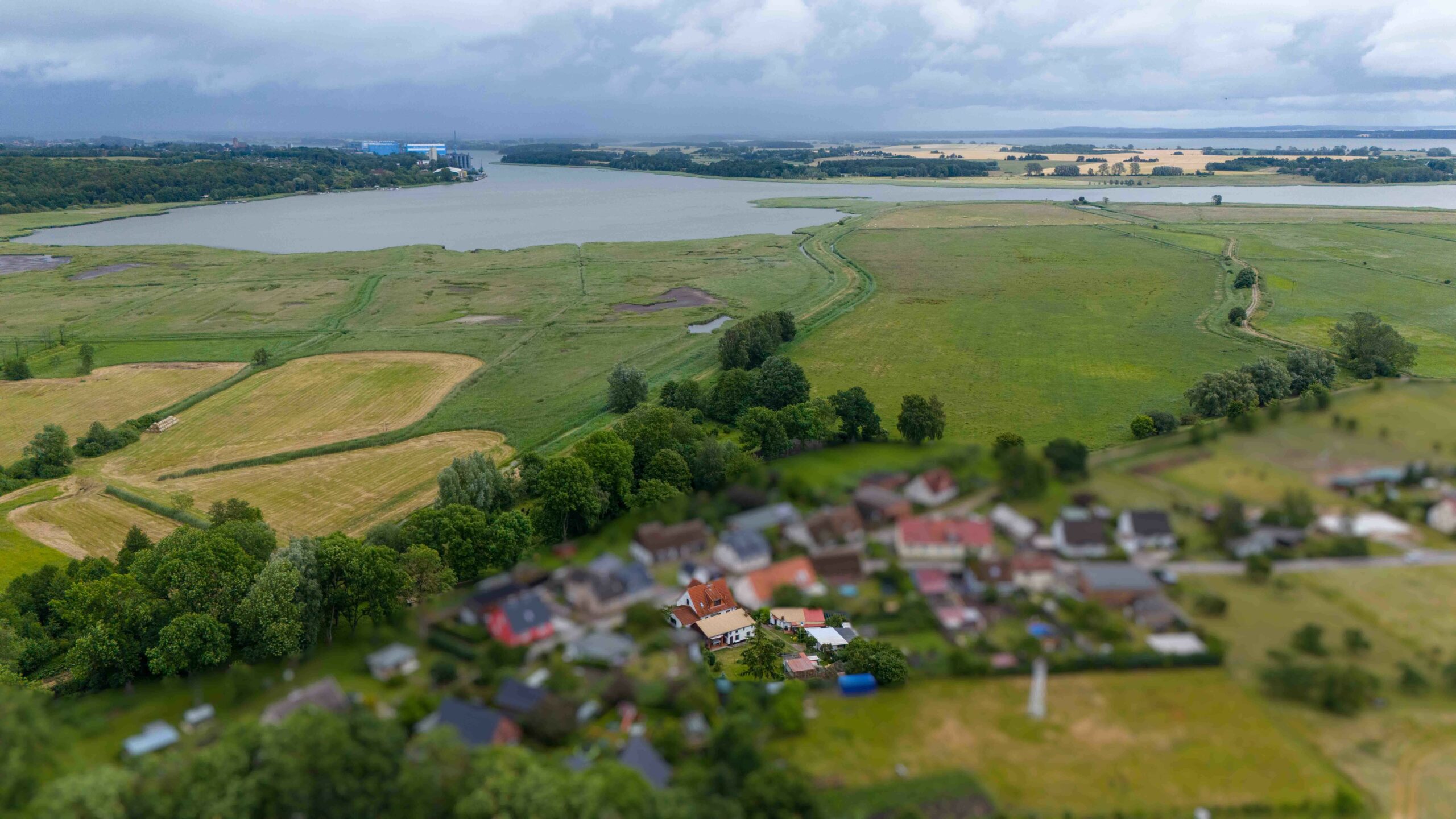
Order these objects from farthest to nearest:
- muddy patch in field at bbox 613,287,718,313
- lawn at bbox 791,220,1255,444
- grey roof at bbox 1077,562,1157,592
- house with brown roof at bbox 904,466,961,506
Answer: muddy patch in field at bbox 613,287,718,313 < lawn at bbox 791,220,1255,444 < house with brown roof at bbox 904,466,961,506 < grey roof at bbox 1077,562,1157,592

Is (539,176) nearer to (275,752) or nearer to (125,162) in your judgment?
(125,162)

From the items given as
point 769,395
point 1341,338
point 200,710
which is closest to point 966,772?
point 200,710

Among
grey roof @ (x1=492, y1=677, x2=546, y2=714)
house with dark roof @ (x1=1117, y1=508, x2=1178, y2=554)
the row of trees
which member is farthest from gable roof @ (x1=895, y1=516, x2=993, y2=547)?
the row of trees

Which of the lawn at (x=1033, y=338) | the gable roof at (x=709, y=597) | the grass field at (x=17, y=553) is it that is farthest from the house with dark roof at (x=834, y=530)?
the grass field at (x=17, y=553)

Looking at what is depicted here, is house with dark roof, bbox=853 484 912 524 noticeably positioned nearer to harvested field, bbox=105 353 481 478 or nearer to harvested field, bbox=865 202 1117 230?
harvested field, bbox=105 353 481 478

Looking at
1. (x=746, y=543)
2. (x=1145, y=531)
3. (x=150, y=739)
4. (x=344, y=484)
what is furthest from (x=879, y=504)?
(x=344, y=484)

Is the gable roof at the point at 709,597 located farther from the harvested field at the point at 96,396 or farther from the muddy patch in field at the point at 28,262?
the muddy patch in field at the point at 28,262

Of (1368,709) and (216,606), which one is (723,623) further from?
(216,606)
